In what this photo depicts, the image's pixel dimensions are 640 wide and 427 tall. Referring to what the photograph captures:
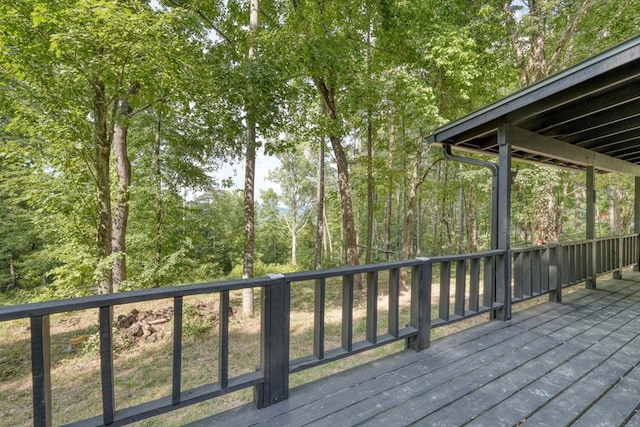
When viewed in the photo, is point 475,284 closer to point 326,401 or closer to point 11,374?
point 326,401

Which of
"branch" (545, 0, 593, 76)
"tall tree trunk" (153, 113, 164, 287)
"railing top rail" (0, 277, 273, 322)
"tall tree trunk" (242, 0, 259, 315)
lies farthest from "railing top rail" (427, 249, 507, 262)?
"tall tree trunk" (153, 113, 164, 287)

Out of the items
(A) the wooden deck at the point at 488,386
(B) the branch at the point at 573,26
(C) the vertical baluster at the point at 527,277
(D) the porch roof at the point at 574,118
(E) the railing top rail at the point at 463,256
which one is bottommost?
(A) the wooden deck at the point at 488,386

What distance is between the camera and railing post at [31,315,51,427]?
1241 mm

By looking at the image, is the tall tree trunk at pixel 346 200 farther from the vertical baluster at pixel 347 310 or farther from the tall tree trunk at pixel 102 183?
the vertical baluster at pixel 347 310

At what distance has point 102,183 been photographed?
18.6 ft

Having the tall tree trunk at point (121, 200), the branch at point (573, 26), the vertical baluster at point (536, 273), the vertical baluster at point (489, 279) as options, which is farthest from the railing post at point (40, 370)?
the branch at point (573, 26)

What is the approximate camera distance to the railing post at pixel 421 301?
8.82 feet

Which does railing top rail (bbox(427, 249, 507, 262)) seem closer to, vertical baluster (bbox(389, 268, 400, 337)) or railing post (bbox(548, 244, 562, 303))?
vertical baluster (bbox(389, 268, 400, 337))

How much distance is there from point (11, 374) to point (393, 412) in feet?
19.9

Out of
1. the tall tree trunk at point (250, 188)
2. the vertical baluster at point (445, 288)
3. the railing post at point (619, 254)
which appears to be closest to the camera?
the vertical baluster at point (445, 288)

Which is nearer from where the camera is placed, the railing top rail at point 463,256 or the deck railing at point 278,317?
the deck railing at point 278,317

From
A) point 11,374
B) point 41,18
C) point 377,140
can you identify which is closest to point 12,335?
point 11,374

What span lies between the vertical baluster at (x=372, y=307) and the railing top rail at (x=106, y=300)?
3.05 ft

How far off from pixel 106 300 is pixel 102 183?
215 inches
